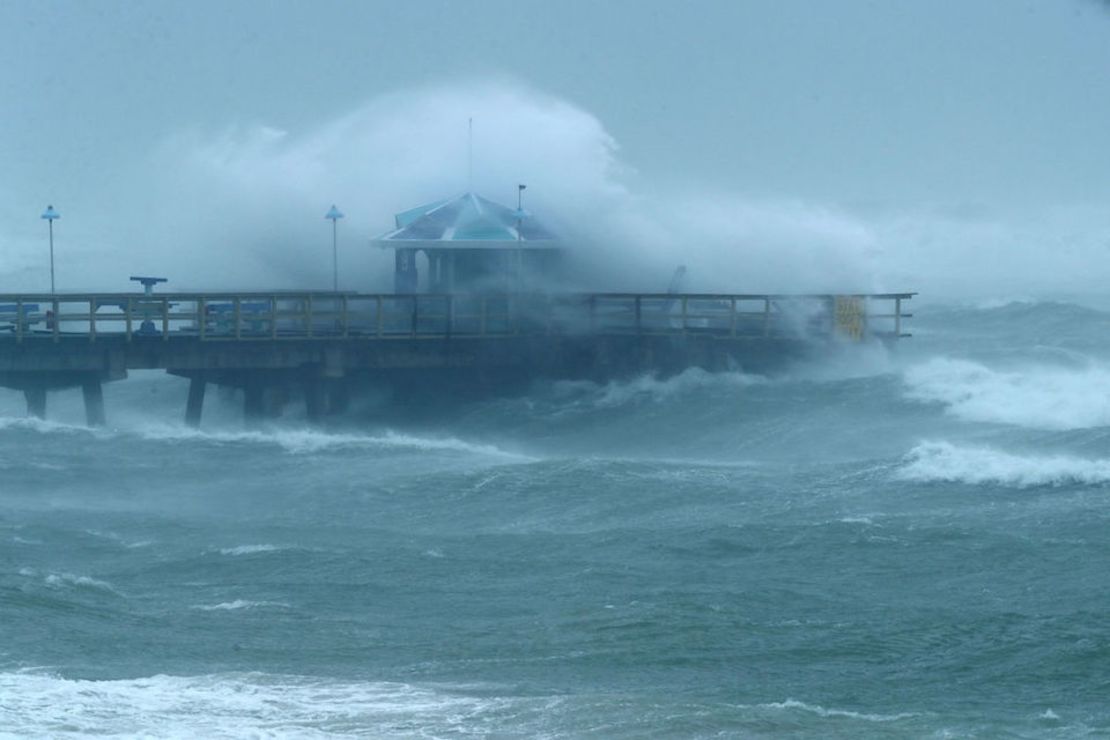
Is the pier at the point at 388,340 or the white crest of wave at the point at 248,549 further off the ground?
the pier at the point at 388,340

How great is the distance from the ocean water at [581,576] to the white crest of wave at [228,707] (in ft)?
0.10

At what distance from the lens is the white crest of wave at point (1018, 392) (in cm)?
2464

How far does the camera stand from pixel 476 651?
42.4 ft

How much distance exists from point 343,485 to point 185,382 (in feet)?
47.6

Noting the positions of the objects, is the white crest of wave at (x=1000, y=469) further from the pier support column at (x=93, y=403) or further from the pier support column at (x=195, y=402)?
the pier support column at (x=93, y=403)

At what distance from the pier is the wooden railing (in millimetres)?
30

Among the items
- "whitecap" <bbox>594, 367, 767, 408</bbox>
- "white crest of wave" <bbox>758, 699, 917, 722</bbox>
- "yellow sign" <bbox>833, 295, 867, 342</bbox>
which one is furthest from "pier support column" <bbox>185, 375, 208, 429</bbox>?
"white crest of wave" <bbox>758, 699, 917, 722</bbox>

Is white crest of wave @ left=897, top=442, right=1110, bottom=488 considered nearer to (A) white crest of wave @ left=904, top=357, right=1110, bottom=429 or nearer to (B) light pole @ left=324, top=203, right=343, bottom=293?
(A) white crest of wave @ left=904, top=357, right=1110, bottom=429

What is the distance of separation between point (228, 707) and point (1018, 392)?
1875 cm

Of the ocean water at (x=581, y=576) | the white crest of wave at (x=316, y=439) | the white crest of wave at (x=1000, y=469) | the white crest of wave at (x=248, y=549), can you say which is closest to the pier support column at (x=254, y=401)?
the white crest of wave at (x=316, y=439)

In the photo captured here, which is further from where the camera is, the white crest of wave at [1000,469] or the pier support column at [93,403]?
the pier support column at [93,403]

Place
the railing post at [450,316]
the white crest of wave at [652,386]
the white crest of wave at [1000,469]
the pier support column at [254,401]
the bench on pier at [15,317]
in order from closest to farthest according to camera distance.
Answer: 1. the white crest of wave at [1000,469]
2. the bench on pier at [15,317]
3. the pier support column at [254,401]
4. the railing post at [450,316]
5. the white crest of wave at [652,386]

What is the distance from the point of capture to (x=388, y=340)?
28438 mm

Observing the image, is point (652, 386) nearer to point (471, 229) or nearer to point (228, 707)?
point (471, 229)
